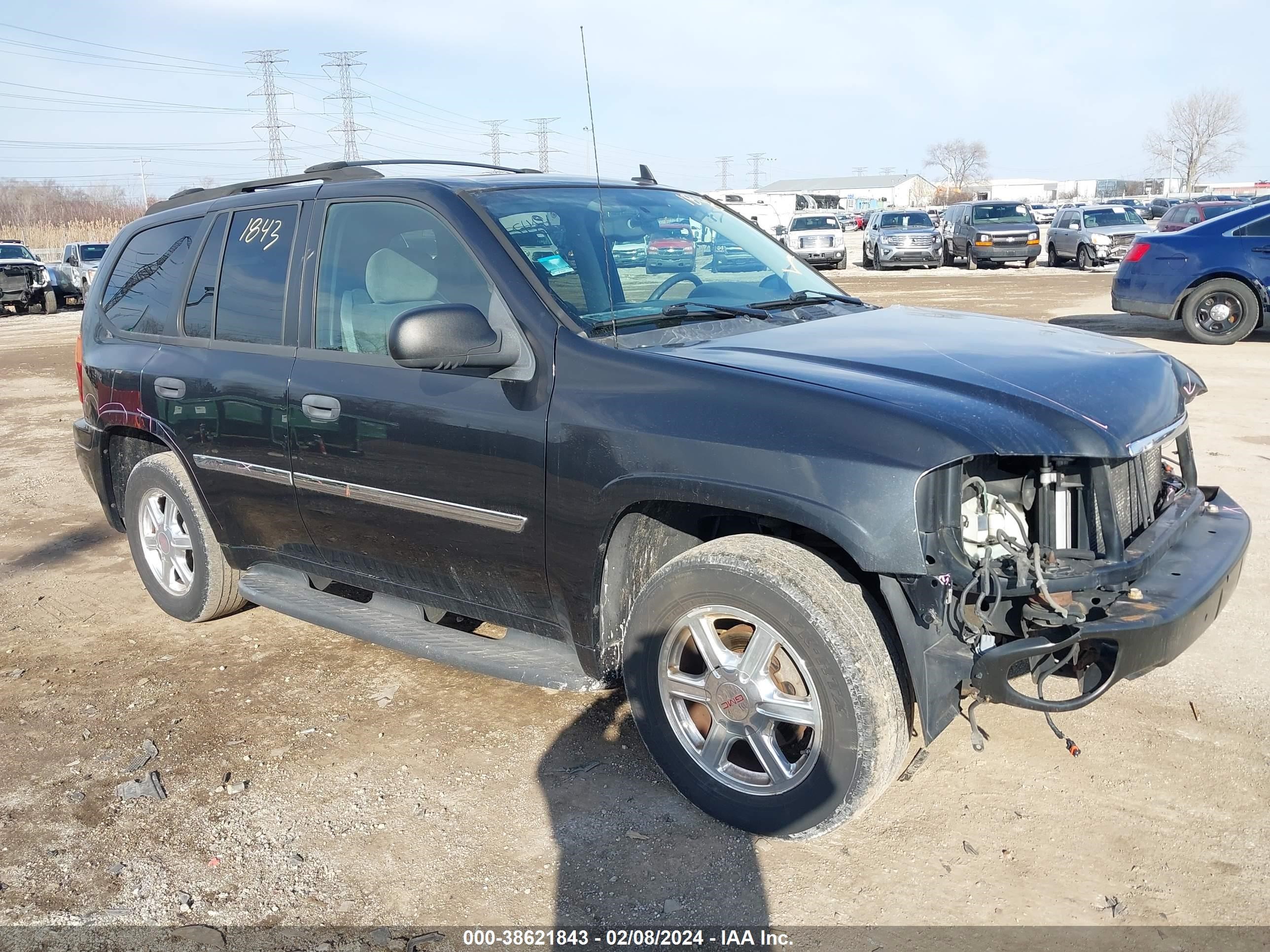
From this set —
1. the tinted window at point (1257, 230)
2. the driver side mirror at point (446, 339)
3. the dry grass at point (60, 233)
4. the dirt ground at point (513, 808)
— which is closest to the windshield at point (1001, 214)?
the tinted window at point (1257, 230)

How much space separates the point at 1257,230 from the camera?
11992 mm

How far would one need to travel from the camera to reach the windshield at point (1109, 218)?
92.5ft

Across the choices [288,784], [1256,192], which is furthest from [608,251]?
[1256,192]

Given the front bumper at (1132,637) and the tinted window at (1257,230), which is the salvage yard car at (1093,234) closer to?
the tinted window at (1257,230)

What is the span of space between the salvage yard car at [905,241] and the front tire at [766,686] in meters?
28.6

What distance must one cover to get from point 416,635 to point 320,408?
0.89 m

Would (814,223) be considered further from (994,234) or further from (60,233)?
(60,233)

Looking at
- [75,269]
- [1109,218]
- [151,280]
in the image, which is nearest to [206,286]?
[151,280]

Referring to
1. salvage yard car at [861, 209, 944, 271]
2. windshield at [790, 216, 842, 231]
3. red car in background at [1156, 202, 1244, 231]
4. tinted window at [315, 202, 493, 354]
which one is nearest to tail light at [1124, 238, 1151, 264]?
tinted window at [315, 202, 493, 354]

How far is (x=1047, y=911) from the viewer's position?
2.74 m

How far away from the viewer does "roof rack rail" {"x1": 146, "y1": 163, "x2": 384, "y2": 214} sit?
165 inches

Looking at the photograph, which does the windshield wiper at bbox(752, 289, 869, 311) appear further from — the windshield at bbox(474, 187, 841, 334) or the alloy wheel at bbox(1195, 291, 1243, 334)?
the alloy wheel at bbox(1195, 291, 1243, 334)

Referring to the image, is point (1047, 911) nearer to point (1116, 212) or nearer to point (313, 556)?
point (313, 556)

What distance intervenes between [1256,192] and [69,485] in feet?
259
